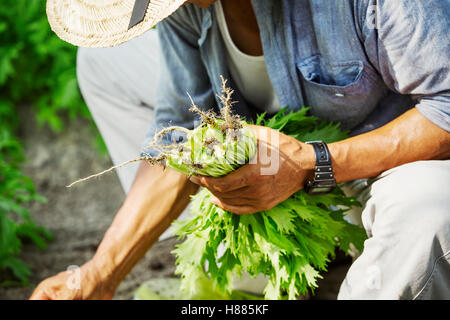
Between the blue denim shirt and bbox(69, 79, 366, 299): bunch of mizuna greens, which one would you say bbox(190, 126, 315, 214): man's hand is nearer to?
bbox(69, 79, 366, 299): bunch of mizuna greens

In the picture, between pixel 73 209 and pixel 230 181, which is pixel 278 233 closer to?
pixel 230 181

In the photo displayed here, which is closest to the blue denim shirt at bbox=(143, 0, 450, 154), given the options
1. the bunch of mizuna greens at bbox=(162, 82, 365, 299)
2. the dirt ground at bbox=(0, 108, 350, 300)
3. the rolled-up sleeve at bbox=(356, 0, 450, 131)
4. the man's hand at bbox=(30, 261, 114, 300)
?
the rolled-up sleeve at bbox=(356, 0, 450, 131)

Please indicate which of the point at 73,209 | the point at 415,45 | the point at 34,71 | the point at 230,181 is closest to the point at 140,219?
the point at 230,181

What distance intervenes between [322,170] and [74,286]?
89cm

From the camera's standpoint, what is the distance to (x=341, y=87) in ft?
5.20

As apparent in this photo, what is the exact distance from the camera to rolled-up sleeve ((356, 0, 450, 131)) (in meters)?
1.37

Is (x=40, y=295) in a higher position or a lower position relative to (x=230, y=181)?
lower

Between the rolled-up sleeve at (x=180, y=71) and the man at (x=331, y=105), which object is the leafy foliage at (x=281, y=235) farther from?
the rolled-up sleeve at (x=180, y=71)

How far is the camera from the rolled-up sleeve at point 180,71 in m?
1.86

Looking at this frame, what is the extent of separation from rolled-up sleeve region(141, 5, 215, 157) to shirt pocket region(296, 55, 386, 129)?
407 mm

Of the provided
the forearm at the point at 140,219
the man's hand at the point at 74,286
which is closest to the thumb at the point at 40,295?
the man's hand at the point at 74,286

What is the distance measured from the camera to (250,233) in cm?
158
